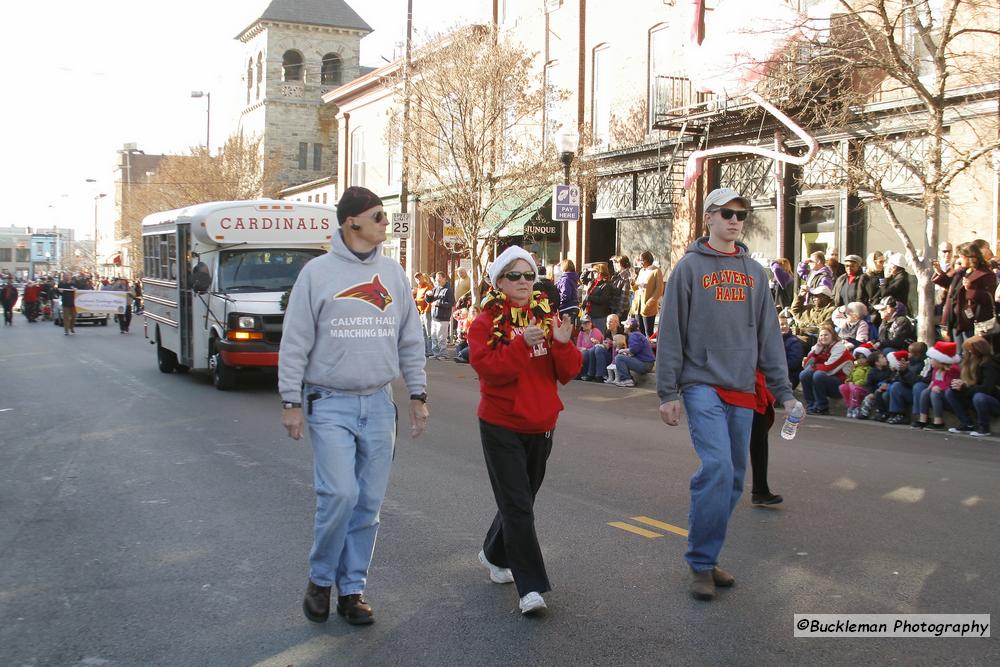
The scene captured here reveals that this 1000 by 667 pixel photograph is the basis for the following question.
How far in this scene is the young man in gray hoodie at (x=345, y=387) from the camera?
15.4 feet

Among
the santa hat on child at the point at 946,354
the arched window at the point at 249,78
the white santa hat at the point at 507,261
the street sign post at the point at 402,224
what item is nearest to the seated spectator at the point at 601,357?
the santa hat on child at the point at 946,354

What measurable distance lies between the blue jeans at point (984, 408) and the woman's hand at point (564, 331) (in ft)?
26.7

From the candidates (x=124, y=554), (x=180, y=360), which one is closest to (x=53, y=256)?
(x=180, y=360)

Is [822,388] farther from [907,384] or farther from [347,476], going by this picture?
[347,476]

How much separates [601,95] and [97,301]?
20.2 meters

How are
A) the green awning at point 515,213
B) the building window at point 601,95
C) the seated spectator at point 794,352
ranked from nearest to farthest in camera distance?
the seated spectator at point 794,352, the green awning at point 515,213, the building window at point 601,95

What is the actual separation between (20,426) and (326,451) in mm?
8415

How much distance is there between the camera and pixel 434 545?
6.28 meters

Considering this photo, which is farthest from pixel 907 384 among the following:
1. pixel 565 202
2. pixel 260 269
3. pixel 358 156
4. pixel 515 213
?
pixel 358 156

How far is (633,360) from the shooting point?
54.0 ft

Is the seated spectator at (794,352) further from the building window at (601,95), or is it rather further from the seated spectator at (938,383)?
the building window at (601,95)

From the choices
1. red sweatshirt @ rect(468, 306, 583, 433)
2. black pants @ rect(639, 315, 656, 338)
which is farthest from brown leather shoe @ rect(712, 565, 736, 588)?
black pants @ rect(639, 315, 656, 338)

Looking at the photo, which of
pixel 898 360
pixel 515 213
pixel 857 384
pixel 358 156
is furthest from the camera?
pixel 358 156

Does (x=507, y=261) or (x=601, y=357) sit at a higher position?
(x=507, y=261)
